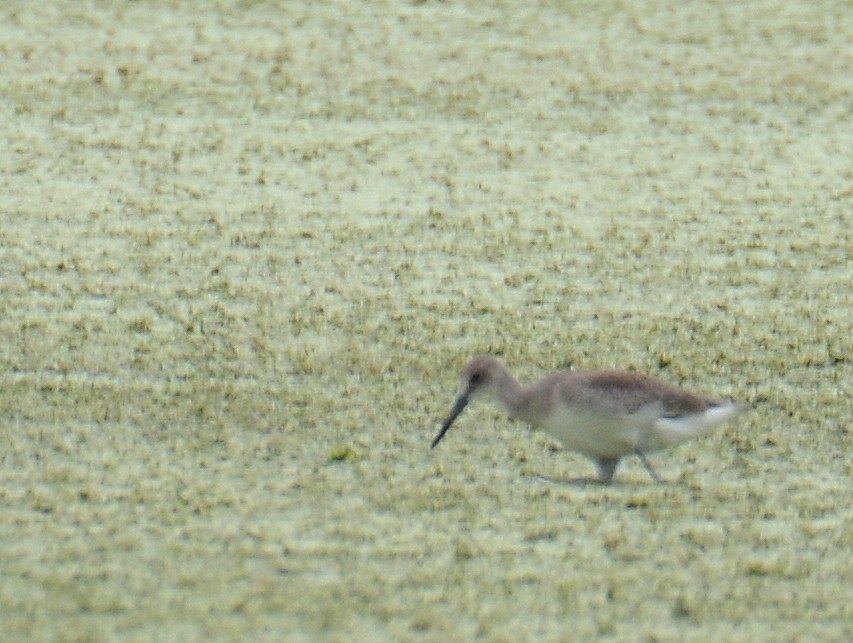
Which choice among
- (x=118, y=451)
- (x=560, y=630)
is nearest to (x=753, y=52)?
(x=118, y=451)

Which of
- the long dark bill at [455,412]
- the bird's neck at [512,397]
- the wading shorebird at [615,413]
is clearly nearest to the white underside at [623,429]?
the wading shorebird at [615,413]

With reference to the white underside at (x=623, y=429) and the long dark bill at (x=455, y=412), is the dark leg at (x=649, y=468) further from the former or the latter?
the long dark bill at (x=455, y=412)

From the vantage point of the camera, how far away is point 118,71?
31.3 feet

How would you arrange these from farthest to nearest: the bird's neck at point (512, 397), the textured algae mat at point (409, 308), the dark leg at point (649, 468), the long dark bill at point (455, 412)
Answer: the long dark bill at point (455, 412) → the bird's neck at point (512, 397) → the dark leg at point (649, 468) → the textured algae mat at point (409, 308)

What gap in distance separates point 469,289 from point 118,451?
211 centimetres

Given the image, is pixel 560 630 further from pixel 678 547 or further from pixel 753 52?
pixel 753 52

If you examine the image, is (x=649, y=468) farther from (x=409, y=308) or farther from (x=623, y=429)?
(x=409, y=308)

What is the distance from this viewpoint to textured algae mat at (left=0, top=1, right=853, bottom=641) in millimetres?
4016

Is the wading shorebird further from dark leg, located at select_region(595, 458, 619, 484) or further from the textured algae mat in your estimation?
the textured algae mat

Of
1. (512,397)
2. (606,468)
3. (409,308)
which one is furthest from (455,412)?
(409,308)

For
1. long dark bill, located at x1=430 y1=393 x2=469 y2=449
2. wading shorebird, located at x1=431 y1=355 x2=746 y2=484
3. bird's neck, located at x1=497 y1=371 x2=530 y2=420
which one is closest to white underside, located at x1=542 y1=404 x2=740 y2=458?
wading shorebird, located at x1=431 y1=355 x2=746 y2=484

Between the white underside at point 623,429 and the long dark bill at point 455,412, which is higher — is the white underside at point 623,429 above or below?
above

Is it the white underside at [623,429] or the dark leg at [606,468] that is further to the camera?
the dark leg at [606,468]

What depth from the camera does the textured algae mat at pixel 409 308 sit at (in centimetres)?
402
